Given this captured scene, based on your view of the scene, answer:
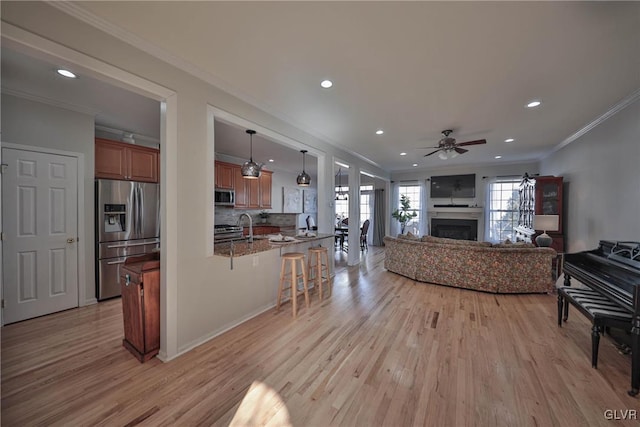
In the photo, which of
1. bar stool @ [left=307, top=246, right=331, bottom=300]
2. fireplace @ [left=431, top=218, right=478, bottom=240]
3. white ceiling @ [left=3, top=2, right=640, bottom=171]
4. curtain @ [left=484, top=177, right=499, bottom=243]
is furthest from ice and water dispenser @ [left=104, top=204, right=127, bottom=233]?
curtain @ [left=484, top=177, right=499, bottom=243]

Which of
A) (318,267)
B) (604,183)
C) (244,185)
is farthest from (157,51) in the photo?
(604,183)

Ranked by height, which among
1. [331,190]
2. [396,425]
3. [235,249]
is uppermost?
[331,190]

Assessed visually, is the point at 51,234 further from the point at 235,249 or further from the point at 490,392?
the point at 490,392

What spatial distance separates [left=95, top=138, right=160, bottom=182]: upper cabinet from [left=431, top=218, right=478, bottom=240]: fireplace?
7593mm

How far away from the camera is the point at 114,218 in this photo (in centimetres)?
354

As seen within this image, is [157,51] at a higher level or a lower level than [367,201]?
higher

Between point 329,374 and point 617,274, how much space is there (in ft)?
9.59

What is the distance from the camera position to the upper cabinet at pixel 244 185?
545 centimetres

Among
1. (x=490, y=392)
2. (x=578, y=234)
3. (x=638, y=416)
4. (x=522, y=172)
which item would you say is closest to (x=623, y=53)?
(x=638, y=416)

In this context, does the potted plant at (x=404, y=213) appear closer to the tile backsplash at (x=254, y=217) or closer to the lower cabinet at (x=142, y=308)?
the tile backsplash at (x=254, y=217)

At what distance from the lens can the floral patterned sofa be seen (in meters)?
3.77

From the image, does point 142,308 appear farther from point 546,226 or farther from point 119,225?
point 546,226

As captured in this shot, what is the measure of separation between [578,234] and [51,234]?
26.4 feet

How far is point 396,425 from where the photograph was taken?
1512 mm
